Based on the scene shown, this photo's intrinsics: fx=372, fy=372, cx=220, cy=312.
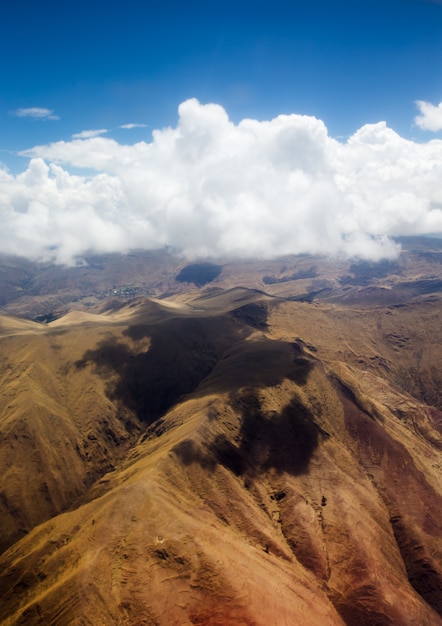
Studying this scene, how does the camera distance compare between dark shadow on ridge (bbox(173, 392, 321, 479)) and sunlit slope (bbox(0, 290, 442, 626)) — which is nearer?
sunlit slope (bbox(0, 290, 442, 626))

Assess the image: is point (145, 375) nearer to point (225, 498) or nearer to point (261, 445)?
point (261, 445)

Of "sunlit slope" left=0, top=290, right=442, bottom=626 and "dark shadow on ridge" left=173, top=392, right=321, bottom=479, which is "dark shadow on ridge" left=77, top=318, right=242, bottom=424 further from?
"dark shadow on ridge" left=173, top=392, right=321, bottom=479

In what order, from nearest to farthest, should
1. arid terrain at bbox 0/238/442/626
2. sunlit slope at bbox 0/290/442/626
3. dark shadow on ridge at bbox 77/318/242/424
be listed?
sunlit slope at bbox 0/290/442/626 < arid terrain at bbox 0/238/442/626 < dark shadow on ridge at bbox 77/318/242/424

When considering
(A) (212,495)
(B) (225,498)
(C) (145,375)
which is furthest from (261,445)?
(C) (145,375)

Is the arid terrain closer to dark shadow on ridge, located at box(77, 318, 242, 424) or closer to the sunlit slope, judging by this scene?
the sunlit slope

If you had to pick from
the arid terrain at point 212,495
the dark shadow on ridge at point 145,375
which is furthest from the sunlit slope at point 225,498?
the dark shadow on ridge at point 145,375

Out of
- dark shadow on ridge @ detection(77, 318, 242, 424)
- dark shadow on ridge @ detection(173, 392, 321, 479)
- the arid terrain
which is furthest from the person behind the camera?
dark shadow on ridge @ detection(77, 318, 242, 424)

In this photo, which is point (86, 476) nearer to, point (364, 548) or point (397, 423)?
point (364, 548)

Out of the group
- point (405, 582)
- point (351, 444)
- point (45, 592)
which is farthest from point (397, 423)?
point (45, 592)

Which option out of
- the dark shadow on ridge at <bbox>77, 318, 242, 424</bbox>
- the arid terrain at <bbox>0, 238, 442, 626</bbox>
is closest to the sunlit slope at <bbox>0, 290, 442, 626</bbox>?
the arid terrain at <bbox>0, 238, 442, 626</bbox>
